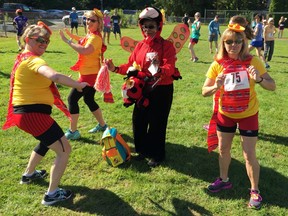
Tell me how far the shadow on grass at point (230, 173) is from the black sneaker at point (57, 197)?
1496 mm

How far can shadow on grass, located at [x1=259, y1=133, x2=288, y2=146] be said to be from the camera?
5.14 metres

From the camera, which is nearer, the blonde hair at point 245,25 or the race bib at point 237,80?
the race bib at point 237,80

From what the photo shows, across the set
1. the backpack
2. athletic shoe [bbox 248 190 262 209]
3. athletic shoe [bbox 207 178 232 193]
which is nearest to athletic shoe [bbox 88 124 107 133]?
the backpack

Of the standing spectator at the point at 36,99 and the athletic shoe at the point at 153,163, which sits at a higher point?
the standing spectator at the point at 36,99

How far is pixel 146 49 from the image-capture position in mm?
3941

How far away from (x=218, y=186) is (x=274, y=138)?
6.80ft

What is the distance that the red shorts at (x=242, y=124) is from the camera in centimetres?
329

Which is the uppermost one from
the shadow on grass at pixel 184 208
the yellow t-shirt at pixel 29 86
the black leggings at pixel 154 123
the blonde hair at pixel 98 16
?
the blonde hair at pixel 98 16

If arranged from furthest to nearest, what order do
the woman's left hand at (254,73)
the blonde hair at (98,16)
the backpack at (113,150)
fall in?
the blonde hair at (98,16), the backpack at (113,150), the woman's left hand at (254,73)

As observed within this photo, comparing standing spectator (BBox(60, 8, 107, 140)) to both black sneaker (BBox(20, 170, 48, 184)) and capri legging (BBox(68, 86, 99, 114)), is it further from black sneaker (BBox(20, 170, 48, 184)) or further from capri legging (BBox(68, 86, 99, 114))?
black sneaker (BBox(20, 170, 48, 184))

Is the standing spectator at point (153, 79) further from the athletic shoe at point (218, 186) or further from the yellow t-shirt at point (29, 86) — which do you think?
the yellow t-shirt at point (29, 86)

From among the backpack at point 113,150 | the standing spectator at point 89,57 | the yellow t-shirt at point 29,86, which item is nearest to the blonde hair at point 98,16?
the standing spectator at point 89,57

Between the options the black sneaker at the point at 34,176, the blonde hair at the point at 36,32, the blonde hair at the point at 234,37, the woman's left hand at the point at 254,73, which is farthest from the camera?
the black sneaker at the point at 34,176

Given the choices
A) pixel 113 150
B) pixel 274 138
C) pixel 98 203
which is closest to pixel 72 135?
pixel 113 150
